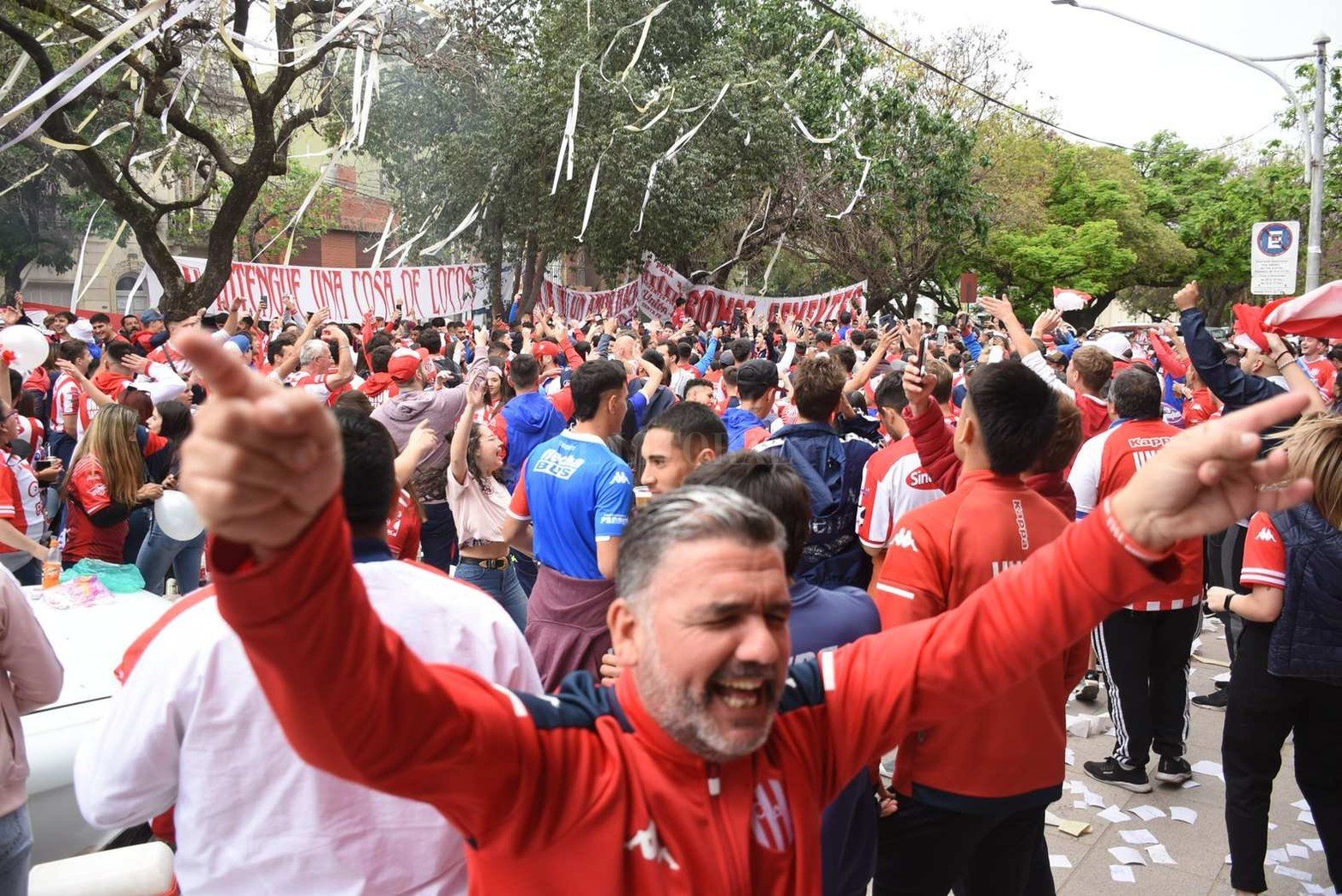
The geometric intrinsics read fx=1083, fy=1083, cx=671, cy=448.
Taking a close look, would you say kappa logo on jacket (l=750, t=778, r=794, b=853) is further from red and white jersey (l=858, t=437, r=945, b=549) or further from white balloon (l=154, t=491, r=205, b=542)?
white balloon (l=154, t=491, r=205, b=542)

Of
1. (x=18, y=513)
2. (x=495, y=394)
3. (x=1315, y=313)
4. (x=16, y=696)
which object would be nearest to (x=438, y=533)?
(x=495, y=394)

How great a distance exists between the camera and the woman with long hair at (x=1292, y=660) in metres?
3.61

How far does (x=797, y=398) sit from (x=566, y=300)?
1854 centimetres

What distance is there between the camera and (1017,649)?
166 centimetres

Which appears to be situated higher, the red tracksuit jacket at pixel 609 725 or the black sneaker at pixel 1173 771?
the red tracksuit jacket at pixel 609 725

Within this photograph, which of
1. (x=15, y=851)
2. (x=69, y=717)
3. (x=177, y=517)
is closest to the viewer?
(x=15, y=851)

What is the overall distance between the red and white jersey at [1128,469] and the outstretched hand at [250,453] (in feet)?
15.1

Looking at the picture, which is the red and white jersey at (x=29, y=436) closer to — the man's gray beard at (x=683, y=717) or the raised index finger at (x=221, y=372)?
the man's gray beard at (x=683, y=717)

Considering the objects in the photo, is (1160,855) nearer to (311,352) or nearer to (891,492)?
(891,492)

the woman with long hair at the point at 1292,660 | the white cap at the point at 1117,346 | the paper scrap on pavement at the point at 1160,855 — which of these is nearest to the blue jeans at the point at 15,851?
the woman with long hair at the point at 1292,660

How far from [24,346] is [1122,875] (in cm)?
885

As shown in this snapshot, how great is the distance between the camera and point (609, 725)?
5.35 ft

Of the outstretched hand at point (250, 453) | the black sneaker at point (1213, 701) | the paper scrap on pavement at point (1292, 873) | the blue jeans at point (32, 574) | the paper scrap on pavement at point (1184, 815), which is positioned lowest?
the black sneaker at point (1213, 701)

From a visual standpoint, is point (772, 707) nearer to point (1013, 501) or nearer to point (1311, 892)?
point (1013, 501)
